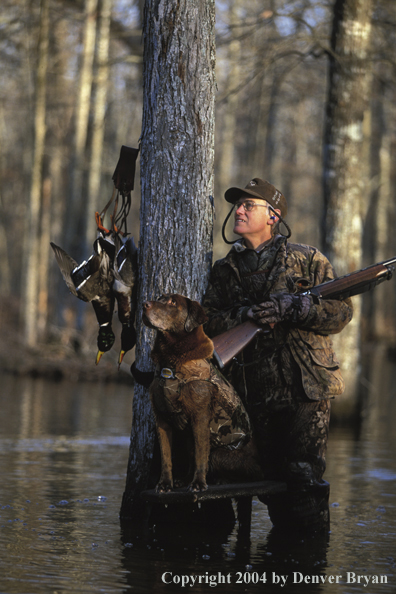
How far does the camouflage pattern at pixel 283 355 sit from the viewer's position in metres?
5.88

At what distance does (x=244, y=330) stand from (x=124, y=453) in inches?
178

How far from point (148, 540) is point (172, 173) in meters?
2.62

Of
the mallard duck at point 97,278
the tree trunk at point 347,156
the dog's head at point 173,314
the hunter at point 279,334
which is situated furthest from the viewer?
the tree trunk at point 347,156

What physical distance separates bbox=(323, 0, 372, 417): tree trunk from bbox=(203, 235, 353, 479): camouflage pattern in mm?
6969

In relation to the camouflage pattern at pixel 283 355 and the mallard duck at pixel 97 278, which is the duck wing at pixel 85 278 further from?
the camouflage pattern at pixel 283 355

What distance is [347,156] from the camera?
13.1 metres

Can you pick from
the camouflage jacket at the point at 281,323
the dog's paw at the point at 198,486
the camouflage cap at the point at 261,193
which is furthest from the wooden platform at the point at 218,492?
the camouflage cap at the point at 261,193

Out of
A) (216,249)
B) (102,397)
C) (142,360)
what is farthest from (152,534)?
(216,249)

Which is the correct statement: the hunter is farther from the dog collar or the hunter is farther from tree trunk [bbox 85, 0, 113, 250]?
tree trunk [bbox 85, 0, 113, 250]

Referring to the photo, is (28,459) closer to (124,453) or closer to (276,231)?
(124,453)

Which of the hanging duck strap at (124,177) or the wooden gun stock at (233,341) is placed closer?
the wooden gun stock at (233,341)

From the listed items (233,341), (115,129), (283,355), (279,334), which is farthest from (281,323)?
(115,129)

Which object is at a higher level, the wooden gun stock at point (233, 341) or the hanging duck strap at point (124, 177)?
the hanging duck strap at point (124, 177)

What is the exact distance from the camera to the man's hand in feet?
18.6
